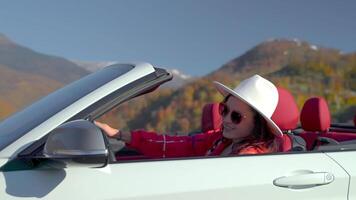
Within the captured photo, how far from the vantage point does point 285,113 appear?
354 cm

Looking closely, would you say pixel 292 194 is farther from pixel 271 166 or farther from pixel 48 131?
pixel 48 131

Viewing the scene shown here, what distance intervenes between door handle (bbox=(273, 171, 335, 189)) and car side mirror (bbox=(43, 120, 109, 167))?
89 centimetres

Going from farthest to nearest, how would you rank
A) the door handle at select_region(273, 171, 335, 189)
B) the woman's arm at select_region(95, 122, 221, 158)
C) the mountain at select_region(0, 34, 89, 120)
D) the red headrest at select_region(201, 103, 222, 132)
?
1. the mountain at select_region(0, 34, 89, 120)
2. the red headrest at select_region(201, 103, 222, 132)
3. the woman's arm at select_region(95, 122, 221, 158)
4. the door handle at select_region(273, 171, 335, 189)

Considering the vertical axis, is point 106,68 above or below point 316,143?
above

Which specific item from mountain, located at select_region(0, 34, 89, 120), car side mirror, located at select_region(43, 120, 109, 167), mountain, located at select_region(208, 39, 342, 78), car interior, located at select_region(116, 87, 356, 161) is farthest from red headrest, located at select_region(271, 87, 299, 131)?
mountain, located at select_region(208, 39, 342, 78)

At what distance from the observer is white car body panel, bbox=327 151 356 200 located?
10.3ft

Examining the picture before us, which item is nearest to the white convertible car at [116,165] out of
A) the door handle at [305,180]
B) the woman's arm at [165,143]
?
the door handle at [305,180]

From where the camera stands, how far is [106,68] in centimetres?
340

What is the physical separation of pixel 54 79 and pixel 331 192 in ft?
43.2

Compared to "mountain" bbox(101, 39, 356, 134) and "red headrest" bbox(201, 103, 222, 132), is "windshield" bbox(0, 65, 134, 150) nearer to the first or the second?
"red headrest" bbox(201, 103, 222, 132)

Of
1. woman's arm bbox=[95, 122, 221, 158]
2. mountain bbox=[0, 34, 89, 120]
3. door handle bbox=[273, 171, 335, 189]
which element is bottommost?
door handle bbox=[273, 171, 335, 189]

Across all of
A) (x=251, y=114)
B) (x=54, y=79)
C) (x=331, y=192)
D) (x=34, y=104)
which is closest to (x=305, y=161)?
(x=331, y=192)

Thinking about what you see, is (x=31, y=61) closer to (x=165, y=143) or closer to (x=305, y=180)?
(x=165, y=143)

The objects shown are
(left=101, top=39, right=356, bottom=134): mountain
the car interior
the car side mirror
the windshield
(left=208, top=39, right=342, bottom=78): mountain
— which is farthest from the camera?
(left=208, top=39, right=342, bottom=78): mountain
